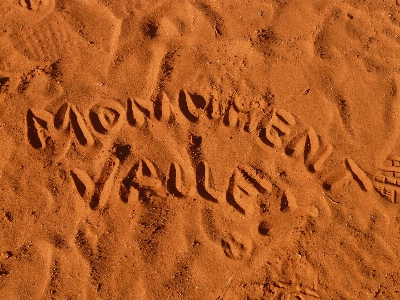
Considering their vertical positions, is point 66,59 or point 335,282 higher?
point 66,59

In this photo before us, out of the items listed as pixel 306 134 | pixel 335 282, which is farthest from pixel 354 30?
pixel 335 282

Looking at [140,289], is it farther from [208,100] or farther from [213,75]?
[213,75]

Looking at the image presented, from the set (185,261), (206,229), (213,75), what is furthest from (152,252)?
(213,75)

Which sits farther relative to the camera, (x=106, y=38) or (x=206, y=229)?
(x=106, y=38)

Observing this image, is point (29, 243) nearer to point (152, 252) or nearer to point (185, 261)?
point (152, 252)

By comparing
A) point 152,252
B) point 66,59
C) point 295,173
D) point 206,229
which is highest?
point 295,173

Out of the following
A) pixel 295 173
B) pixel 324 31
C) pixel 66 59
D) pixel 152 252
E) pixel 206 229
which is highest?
pixel 324 31
